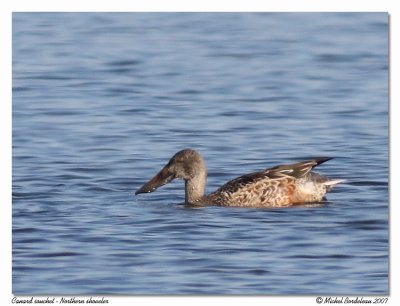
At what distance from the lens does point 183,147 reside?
558 inches

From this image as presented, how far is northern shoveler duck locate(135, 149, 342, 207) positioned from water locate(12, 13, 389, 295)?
0.19m

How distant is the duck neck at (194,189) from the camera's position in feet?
43.1

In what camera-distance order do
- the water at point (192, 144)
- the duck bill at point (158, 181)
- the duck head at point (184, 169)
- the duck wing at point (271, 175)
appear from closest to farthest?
the water at point (192, 144)
the duck wing at point (271, 175)
the duck bill at point (158, 181)
the duck head at point (184, 169)

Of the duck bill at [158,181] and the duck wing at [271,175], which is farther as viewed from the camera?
the duck bill at [158,181]

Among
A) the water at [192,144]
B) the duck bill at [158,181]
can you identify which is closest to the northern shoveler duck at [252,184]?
the duck bill at [158,181]

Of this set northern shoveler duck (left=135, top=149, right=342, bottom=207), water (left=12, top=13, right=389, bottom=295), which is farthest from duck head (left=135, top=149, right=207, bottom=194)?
water (left=12, top=13, right=389, bottom=295)

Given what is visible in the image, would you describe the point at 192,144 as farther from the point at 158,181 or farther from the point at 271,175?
the point at 271,175

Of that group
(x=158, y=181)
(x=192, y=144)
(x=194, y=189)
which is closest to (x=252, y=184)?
(x=194, y=189)

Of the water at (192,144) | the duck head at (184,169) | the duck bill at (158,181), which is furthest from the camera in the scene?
the duck head at (184,169)

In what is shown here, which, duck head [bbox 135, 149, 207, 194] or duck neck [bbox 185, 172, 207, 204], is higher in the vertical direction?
duck head [bbox 135, 149, 207, 194]

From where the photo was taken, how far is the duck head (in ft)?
43.2

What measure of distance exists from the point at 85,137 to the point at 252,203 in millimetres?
2273

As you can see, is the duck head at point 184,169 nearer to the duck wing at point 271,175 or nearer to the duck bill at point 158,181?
the duck bill at point 158,181

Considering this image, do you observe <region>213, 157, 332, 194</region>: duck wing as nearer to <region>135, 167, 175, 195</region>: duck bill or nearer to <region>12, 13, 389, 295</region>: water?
<region>12, 13, 389, 295</region>: water
